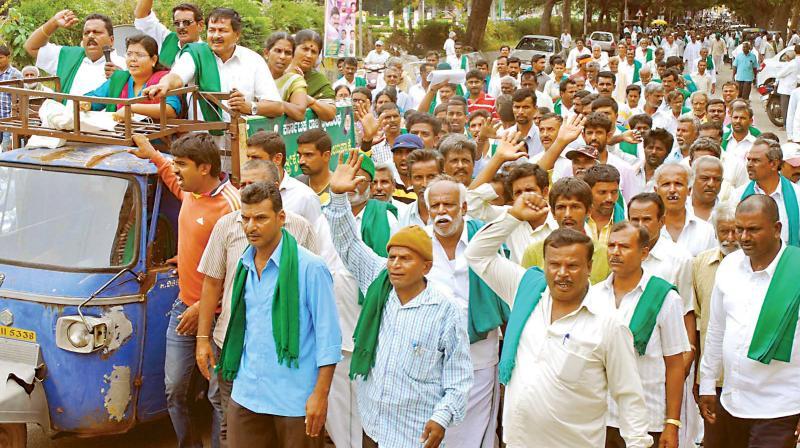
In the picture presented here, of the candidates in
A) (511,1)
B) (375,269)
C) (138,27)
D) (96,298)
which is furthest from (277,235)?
(511,1)

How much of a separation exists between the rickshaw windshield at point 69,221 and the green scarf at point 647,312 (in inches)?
120

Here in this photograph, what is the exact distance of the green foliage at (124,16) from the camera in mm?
17047

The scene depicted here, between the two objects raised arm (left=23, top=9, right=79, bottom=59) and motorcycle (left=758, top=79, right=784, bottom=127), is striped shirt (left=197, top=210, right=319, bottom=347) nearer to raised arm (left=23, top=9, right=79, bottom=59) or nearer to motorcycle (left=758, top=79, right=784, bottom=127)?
raised arm (left=23, top=9, right=79, bottom=59)

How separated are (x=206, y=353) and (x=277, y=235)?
87 centimetres

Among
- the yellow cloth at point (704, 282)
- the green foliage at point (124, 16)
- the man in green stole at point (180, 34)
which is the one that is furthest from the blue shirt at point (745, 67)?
the yellow cloth at point (704, 282)

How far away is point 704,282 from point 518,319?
185 cm

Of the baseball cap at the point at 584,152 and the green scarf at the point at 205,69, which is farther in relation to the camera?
the green scarf at the point at 205,69

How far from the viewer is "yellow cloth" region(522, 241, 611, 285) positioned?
592cm

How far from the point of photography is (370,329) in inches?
201

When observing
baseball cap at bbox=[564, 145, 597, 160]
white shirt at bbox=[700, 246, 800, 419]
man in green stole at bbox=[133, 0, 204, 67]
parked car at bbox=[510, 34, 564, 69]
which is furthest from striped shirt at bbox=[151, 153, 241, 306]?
parked car at bbox=[510, 34, 564, 69]

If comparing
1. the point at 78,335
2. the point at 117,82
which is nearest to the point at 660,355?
the point at 78,335

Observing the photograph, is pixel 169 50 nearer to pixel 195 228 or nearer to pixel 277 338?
pixel 195 228

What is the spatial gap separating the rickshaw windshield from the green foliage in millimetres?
10773

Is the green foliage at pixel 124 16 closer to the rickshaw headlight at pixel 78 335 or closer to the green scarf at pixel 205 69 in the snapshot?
the green scarf at pixel 205 69
